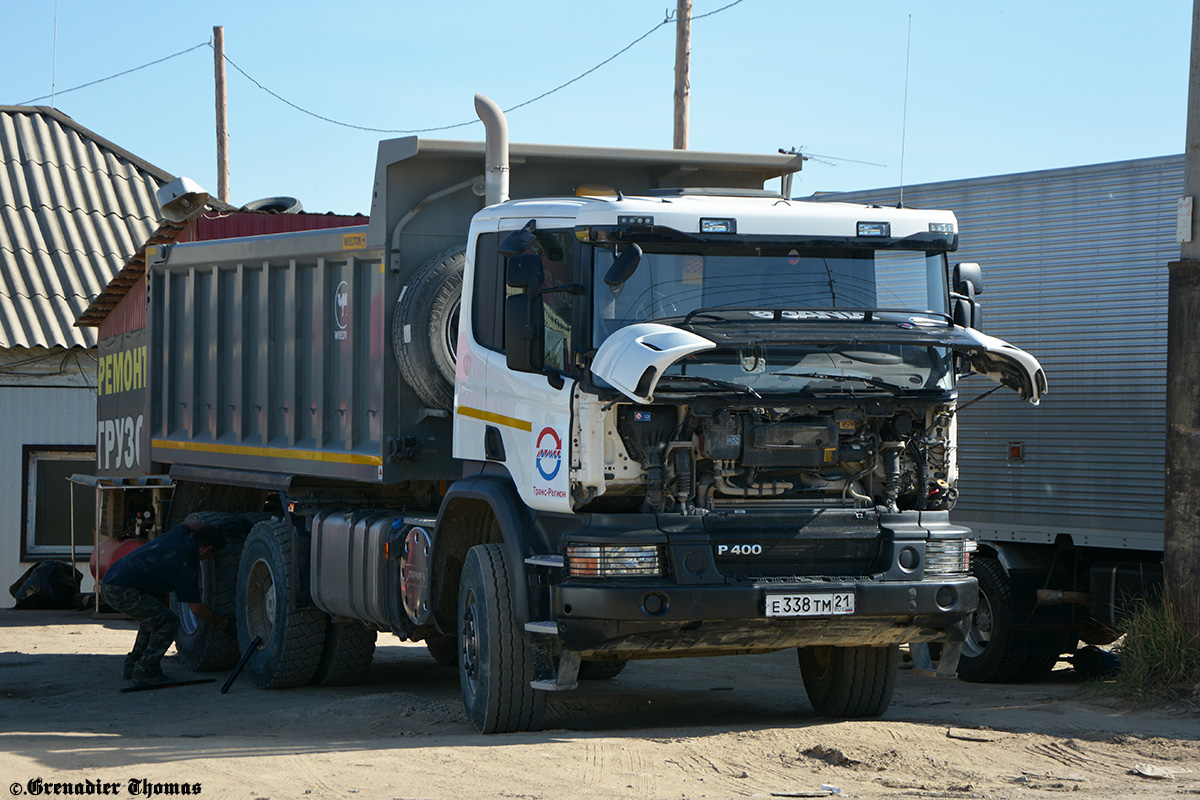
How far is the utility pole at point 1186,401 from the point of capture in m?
9.21

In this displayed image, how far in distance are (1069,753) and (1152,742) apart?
630 millimetres

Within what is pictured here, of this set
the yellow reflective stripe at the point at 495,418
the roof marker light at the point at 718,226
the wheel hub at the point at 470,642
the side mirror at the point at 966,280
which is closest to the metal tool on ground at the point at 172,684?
the wheel hub at the point at 470,642

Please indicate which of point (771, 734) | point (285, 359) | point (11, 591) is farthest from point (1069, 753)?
point (11, 591)

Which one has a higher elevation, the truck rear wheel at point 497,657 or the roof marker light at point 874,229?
the roof marker light at point 874,229

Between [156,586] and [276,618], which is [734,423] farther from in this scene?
[156,586]

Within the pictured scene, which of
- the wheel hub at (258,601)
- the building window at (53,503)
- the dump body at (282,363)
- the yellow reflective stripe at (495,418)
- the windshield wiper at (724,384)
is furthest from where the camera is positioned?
the building window at (53,503)

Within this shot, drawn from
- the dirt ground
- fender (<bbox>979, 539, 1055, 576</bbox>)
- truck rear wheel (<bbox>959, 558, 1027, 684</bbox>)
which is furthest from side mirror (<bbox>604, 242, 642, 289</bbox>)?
fender (<bbox>979, 539, 1055, 576</bbox>)

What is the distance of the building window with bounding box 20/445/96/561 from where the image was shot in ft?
63.4

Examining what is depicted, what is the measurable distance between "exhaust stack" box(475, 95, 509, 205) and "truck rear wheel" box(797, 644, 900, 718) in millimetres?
3437

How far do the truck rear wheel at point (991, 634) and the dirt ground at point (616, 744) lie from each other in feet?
1.03

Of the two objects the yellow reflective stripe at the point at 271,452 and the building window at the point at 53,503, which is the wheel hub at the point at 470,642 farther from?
the building window at the point at 53,503

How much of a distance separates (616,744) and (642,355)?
207 centimetres

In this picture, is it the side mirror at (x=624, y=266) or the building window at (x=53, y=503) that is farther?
the building window at (x=53, y=503)
